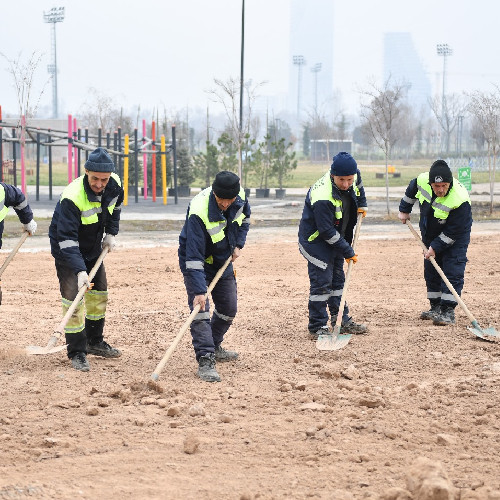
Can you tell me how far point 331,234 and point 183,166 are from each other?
24858mm

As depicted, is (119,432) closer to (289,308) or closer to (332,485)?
(332,485)

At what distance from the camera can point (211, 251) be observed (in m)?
7.04

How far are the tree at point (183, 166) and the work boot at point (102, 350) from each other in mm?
24952

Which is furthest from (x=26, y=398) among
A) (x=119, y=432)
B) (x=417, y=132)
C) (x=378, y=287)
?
(x=417, y=132)

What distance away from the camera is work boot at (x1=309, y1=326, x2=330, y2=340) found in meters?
8.32

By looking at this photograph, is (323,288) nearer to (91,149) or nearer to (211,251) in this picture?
(211,251)

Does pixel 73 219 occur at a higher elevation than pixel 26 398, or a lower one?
higher

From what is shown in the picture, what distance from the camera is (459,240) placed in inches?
356

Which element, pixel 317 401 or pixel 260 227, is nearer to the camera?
pixel 317 401

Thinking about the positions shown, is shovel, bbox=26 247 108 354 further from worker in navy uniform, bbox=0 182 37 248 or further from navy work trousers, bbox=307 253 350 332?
navy work trousers, bbox=307 253 350 332

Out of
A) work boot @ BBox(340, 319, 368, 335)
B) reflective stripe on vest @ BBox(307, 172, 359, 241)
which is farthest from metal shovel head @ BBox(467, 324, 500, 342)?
reflective stripe on vest @ BBox(307, 172, 359, 241)

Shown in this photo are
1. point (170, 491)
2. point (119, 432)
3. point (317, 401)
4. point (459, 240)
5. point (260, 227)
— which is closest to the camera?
point (170, 491)

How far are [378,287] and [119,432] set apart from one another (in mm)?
6455

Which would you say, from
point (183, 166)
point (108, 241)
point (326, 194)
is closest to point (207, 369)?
point (108, 241)
